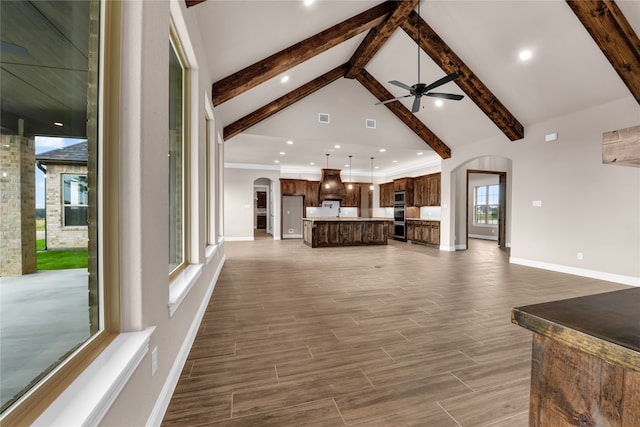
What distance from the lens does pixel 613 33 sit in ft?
11.9

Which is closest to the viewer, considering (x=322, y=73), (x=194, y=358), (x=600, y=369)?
(x=600, y=369)

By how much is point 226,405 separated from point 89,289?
104 centimetres

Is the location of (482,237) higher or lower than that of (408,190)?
lower

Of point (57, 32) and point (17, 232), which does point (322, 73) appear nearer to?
point (57, 32)

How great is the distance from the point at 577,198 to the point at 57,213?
7.11 meters

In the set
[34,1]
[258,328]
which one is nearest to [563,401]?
[34,1]

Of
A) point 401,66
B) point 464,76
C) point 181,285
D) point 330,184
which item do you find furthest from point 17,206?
point 330,184

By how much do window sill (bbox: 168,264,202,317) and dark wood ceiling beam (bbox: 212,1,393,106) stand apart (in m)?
2.61

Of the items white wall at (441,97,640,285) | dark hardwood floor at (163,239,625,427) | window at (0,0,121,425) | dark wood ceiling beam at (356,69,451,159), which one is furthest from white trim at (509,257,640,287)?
window at (0,0,121,425)

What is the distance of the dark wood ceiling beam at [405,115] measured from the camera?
23.4 feet

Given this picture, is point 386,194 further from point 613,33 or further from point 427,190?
point 613,33

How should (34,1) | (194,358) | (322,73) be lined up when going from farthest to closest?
(322,73)
(194,358)
(34,1)

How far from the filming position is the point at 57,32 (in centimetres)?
99

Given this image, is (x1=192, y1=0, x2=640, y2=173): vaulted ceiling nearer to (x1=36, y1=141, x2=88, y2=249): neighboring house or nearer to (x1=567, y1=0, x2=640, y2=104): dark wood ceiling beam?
(x1=567, y1=0, x2=640, y2=104): dark wood ceiling beam
